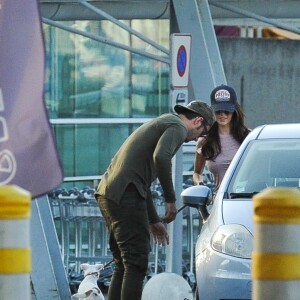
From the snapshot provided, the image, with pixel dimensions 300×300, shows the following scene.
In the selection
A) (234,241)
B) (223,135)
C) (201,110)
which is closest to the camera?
(234,241)

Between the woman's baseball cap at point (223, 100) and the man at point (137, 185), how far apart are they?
126cm

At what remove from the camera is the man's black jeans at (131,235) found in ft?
34.0

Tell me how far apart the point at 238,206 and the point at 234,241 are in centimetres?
45

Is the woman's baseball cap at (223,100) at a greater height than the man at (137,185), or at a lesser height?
greater

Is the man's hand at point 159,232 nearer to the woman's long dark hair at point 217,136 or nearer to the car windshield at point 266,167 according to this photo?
the car windshield at point 266,167

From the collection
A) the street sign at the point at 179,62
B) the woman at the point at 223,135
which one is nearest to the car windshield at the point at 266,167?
the woman at the point at 223,135

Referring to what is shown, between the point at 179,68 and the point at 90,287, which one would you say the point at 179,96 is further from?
the point at 90,287

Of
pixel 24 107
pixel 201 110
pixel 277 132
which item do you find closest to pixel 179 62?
pixel 201 110

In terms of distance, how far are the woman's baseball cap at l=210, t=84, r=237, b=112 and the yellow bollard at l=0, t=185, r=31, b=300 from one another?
5.59 metres

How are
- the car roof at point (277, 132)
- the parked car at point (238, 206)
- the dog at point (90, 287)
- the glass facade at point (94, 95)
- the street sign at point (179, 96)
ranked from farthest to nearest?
the glass facade at point (94, 95)
the street sign at point (179, 96)
the dog at point (90, 287)
the car roof at point (277, 132)
the parked car at point (238, 206)

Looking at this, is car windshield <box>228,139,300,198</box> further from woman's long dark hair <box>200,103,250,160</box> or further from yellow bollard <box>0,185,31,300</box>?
yellow bollard <box>0,185,31,300</box>

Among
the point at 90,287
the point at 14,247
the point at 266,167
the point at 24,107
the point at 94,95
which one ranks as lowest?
the point at 90,287

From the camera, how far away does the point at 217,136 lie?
11.9 m

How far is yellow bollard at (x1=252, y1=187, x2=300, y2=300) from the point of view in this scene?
6238 mm
